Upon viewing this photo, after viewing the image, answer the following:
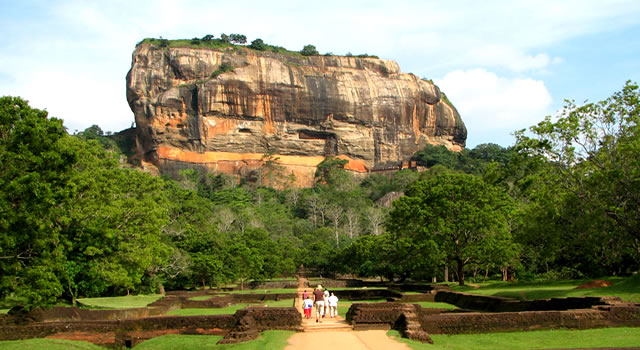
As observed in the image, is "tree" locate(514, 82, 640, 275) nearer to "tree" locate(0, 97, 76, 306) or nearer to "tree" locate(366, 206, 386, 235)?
"tree" locate(0, 97, 76, 306)

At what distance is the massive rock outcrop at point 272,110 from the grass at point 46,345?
8685 centimetres

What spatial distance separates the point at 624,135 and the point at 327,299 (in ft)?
44.7

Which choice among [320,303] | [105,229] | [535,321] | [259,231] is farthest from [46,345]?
[259,231]

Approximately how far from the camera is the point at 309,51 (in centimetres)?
11850

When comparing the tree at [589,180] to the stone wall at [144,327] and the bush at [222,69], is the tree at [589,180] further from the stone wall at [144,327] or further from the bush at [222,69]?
the bush at [222,69]

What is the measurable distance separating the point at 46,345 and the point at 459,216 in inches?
883

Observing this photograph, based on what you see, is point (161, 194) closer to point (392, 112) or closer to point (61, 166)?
point (61, 166)

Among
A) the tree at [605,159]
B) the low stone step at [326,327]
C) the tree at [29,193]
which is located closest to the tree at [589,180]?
the tree at [605,159]

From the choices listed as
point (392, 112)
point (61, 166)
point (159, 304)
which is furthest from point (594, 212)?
point (392, 112)

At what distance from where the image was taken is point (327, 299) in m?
19.4

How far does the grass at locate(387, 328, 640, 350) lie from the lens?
12.7m

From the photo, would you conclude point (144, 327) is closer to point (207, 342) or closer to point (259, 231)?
point (207, 342)

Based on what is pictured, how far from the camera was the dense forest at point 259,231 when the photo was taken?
1659 cm

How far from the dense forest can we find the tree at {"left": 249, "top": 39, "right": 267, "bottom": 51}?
71764 mm
